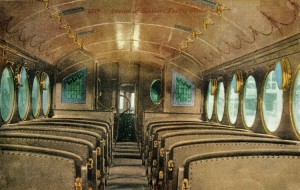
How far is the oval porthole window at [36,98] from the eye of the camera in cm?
990

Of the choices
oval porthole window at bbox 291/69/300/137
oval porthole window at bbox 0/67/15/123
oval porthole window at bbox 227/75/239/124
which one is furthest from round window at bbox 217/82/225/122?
oval porthole window at bbox 0/67/15/123

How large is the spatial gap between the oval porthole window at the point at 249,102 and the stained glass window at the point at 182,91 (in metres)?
4.52

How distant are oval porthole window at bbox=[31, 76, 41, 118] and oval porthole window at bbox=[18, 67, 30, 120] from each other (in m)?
0.55

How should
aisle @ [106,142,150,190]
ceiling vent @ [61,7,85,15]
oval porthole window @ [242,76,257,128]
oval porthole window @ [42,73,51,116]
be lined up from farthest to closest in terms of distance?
oval porthole window @ [42,73,51,116] → oval porthole window @ [242,76,257,128] → aisle @ [106,142,150,190] → ceiling vent @ [61,7,85,15]

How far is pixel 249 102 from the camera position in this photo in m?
7.79

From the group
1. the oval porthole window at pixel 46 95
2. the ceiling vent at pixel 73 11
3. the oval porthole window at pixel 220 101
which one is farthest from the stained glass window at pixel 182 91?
the ceiling vent at pixel 73 11

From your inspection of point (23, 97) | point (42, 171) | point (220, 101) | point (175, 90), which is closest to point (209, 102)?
point (175, 90)

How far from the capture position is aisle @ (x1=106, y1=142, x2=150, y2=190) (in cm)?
659

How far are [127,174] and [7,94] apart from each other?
3.36 meters

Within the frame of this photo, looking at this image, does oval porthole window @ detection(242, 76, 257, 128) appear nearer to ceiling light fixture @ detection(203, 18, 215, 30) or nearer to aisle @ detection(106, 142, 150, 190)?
ceiling light fixture @ detection(203, 18, 215, 30)

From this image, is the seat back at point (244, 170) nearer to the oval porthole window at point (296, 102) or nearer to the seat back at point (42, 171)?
the seat back at point (42, 171)

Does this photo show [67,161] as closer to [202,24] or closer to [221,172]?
[221,172]

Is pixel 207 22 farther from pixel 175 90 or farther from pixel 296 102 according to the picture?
pixel 175 90

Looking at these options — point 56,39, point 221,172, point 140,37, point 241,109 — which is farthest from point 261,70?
point 56,39
